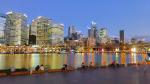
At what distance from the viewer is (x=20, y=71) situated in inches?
1257

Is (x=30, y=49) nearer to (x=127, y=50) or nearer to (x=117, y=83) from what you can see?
(x=127, y=50)

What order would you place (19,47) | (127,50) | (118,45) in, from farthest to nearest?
1. (19,47)
2. (127,50)
3. (118,45)

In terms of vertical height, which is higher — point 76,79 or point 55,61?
point 55,61

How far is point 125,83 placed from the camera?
2325cm

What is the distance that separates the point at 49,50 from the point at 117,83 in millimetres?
121099

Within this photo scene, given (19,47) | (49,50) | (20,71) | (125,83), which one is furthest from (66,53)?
(125,83)

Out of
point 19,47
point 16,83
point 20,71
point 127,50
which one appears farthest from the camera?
point 19,47

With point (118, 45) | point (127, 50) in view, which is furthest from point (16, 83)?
point (127, 50)

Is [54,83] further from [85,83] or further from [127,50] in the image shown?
[127,50]

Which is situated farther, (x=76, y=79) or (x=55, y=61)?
(x=55, y=61)

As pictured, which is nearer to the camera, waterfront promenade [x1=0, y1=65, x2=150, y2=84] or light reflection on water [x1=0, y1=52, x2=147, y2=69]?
waterfront promenade [x1=0, y1=65, x2=150, y2=84]

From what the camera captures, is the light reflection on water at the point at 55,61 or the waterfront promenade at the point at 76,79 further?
the light reflection on water at the point at 55,61

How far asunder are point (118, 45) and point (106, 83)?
79.2m

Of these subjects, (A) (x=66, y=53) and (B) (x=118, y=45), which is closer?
(B) (x=118, y=45)
